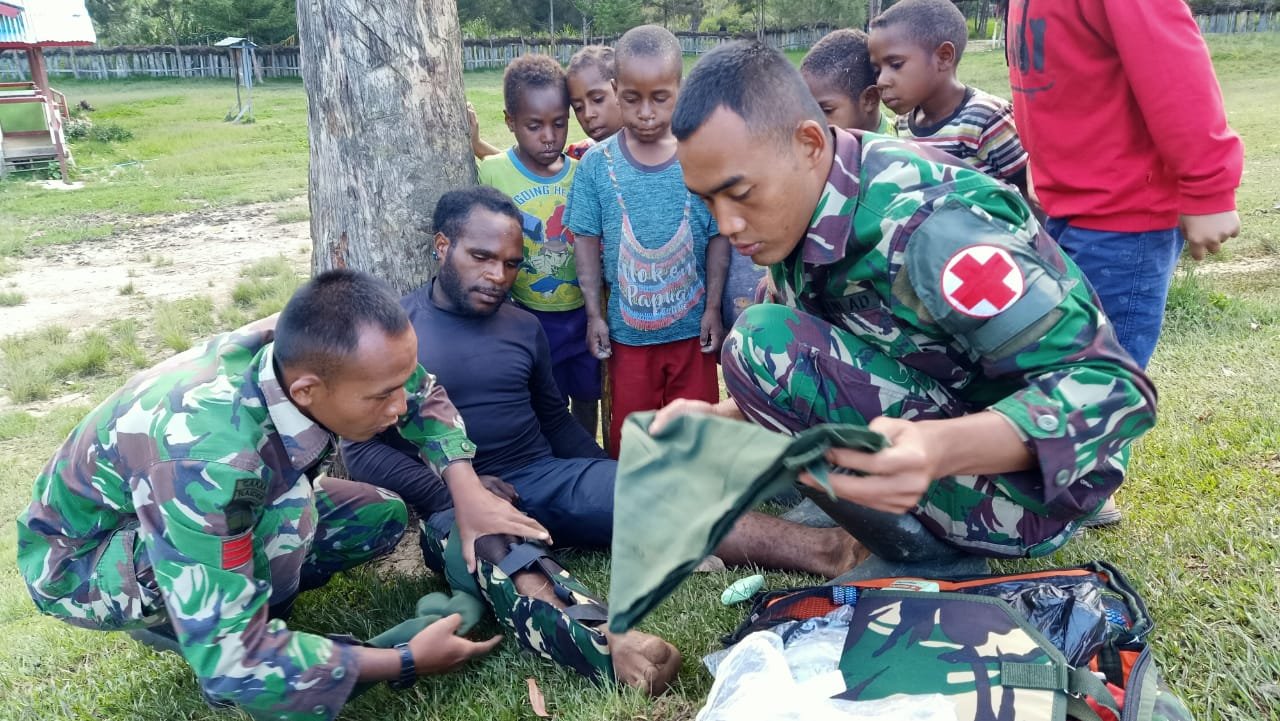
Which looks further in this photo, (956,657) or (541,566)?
(541,566)

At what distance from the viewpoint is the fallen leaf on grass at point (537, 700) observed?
2.39m

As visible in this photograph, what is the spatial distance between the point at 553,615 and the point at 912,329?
1196 mm

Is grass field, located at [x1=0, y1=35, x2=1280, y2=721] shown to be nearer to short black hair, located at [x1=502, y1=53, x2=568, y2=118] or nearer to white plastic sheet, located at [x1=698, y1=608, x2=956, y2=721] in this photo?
white plastic sheet, located at [x1=698, y1=608, x2=956, y2=721]

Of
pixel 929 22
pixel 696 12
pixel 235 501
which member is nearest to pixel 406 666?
pixel 235 501

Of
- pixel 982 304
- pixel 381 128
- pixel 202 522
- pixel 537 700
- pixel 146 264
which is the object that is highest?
pixel 381 128

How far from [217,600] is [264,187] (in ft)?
46.5

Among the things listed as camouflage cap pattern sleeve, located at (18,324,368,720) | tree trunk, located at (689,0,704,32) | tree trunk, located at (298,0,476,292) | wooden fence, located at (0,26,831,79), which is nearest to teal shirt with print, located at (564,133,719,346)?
tree trunk, located at (298,0,476,292)

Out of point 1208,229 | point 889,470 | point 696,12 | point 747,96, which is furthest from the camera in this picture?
point 696,12

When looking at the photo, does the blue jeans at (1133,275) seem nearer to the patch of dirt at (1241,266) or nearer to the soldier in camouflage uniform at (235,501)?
the soldier in camouflage uniform at (235,501)

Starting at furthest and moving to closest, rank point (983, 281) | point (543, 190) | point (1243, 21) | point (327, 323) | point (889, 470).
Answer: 1. point (1243, 21)
2. point (543, 190)
3. point (327, 323)
4. point (983, 281)
5. point (889, 470)

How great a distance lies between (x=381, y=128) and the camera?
3521 mm

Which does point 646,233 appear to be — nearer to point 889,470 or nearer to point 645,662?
point 645,662

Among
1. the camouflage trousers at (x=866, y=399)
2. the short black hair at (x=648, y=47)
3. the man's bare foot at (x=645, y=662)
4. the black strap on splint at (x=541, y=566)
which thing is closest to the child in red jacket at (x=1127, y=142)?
the camouflage trousers at (x=866, y=399)

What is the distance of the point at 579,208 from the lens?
3.77 metres
